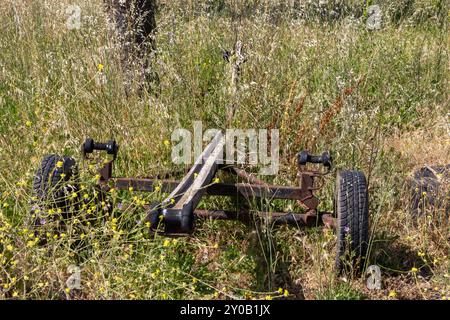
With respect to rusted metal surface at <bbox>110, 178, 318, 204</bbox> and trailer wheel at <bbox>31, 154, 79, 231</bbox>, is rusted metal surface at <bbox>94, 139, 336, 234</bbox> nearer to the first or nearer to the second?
rusted metal surface at <bbox>110, 178, 318, 204</bbox>

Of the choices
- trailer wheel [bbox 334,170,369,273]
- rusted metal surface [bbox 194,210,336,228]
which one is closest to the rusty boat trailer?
rusted metal surface [bbox 194,210,336,228]

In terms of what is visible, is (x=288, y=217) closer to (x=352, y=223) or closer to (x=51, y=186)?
(x=352, y=223)

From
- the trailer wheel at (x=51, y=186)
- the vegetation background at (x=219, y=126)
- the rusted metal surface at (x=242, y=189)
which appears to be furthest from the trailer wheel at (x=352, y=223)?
the trailer wheel at (x=51, y=186)

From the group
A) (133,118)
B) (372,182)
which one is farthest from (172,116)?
(372,182)

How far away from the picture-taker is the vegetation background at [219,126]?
9.52 feet

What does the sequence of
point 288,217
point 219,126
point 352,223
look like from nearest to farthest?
point 352,223 < point 288,217 < point 219,126

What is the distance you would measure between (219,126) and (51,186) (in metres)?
1.58

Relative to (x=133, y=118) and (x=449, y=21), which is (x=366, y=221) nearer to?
(x=133, y=118)

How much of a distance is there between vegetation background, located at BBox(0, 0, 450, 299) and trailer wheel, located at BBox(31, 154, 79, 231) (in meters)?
0.08

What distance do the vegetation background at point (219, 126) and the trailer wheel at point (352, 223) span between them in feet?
0.39

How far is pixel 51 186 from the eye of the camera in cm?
304

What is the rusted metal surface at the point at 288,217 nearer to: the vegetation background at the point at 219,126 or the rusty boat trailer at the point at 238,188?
the rusty boat trailer at the point at 238,188

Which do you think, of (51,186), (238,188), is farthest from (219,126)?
(51,186)

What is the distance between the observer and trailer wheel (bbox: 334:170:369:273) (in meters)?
2.96
